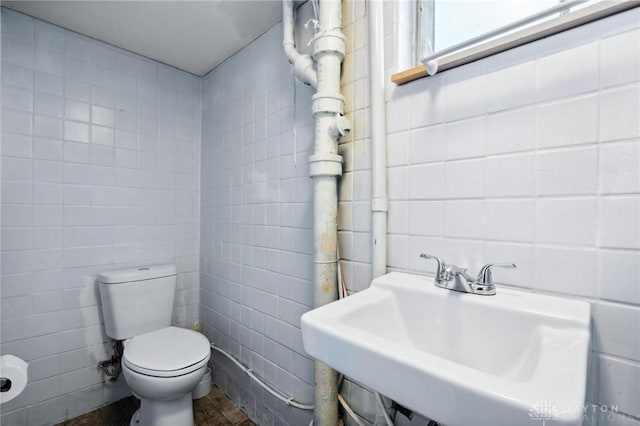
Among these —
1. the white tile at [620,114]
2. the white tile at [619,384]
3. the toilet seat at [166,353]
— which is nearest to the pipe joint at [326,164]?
the white tile at [620,114]

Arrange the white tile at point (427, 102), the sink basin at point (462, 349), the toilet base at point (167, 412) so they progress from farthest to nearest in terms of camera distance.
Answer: the toilet base at point (167, 412) < the white tile at point (427, 102) < the sink basin at point (462, 349)

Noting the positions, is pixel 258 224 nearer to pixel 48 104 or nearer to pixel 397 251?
pixel 397 251

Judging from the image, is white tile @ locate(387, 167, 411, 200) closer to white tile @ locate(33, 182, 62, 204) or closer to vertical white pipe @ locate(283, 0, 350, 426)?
vertical white pipe @ locate(283, 0, 350, 426)

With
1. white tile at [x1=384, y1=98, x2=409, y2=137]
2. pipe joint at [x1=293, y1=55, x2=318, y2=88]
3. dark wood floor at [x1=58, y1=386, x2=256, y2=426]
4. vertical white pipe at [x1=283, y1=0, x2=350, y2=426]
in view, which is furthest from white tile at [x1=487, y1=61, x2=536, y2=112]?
dark wood floor at [x1=58, y1=386, x2=256, y2=426]

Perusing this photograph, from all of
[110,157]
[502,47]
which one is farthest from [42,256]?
[502,47]

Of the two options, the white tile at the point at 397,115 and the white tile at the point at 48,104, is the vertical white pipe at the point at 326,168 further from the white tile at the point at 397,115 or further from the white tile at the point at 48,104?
the white tile at the point at 48,104

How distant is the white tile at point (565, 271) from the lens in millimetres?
658

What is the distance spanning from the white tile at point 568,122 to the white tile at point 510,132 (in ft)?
0.06

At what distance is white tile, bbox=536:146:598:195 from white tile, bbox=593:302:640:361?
0.26m

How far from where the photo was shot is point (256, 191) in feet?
5.20

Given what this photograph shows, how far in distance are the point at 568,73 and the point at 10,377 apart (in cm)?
149

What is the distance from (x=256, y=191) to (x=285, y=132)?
0.37 metres

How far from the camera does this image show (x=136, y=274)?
5.14 ft

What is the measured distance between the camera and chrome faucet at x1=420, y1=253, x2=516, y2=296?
74 centimetres
